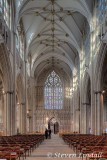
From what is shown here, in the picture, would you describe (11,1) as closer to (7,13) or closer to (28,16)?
(7,13)

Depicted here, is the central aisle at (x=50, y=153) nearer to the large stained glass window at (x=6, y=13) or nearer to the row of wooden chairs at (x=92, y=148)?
the row of wooden chairs at (x=92, y=148)

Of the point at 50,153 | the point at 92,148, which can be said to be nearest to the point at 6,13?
the point at 50,153

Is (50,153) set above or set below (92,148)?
below

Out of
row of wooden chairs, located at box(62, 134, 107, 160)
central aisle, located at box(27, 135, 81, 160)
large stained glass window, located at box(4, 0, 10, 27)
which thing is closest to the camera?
row of wooden chairs, located at box(62, 134, 107, 160)

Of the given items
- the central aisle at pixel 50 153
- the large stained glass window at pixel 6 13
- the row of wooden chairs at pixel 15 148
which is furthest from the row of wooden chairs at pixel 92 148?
the large stained glass window at pixel 6 13

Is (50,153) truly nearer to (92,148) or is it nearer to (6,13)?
(92,148)

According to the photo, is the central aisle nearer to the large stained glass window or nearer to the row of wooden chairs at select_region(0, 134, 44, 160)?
the row of wooden chairs at select_region(0, 134, 44, 160)

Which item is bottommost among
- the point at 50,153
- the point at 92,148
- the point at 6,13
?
the point at 50,153

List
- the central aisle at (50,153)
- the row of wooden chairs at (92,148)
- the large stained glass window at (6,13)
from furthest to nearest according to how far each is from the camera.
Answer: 1. the large stained glass window at (6,13)
2. the central aisle at (50,153)
3. the row of wooden chairs at (92,148)

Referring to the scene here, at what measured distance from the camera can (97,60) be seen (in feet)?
123

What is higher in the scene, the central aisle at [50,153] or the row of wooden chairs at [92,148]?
the row of wooden chairs at [92,148]

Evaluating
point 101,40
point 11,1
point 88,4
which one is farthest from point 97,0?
point 11,1

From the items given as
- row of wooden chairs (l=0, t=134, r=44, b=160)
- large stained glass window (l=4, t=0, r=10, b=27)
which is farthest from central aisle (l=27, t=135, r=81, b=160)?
large stained glass window (l=4, t=0, r=10, b=27)

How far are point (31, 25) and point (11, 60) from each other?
1228 cm
